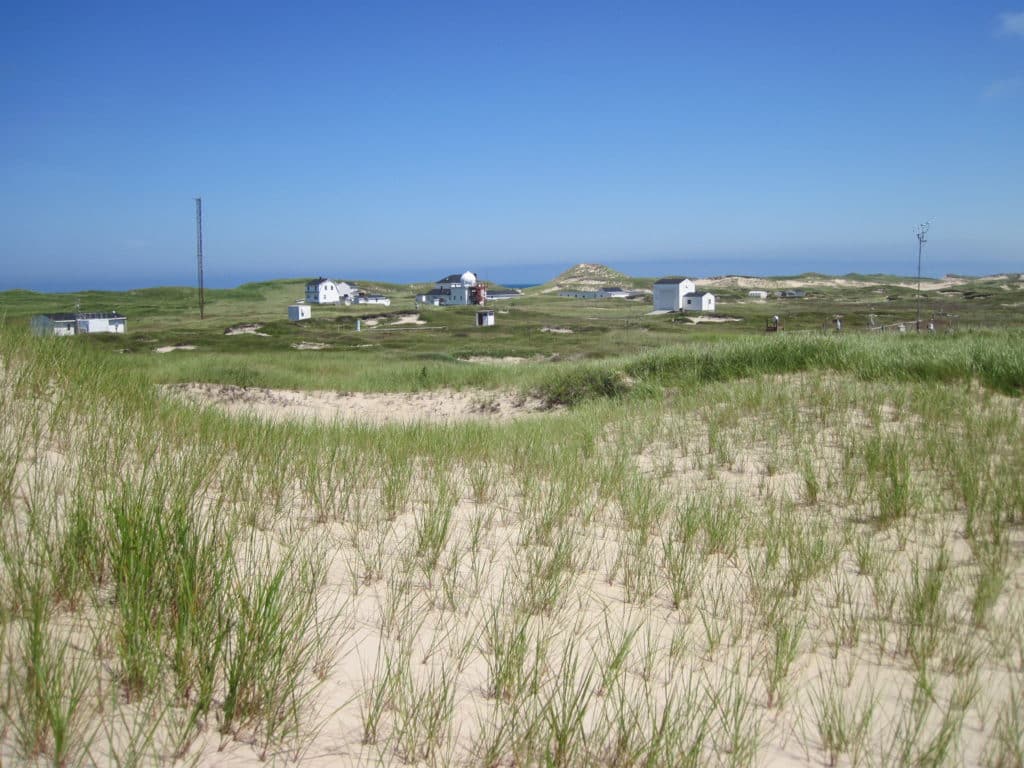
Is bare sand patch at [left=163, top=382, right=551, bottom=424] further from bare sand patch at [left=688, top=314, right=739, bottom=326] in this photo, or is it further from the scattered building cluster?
the scattered building cluster

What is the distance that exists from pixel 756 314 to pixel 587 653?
209ft

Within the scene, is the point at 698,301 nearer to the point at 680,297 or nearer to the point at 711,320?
the point at 680,297

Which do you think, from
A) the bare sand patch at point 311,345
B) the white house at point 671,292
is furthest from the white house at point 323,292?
the bare sand patch at point 311,345

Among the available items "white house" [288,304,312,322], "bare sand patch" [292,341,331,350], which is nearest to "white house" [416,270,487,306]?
"white house" [288,304,312,322]

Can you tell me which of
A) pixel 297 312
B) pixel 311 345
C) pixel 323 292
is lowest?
pixel 311 345

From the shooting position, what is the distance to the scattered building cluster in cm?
7719

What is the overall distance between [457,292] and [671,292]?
111ft

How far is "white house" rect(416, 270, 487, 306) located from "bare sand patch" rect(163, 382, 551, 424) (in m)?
79.9

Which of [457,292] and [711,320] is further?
[457,292]

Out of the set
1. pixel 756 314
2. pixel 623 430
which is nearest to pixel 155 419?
pixel 623 430

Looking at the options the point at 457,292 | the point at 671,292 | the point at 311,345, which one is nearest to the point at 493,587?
the point at 311,345

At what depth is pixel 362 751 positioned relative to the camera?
2.59m

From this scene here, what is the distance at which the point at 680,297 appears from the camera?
79.5 metres

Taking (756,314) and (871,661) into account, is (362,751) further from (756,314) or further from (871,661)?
(756,314)
